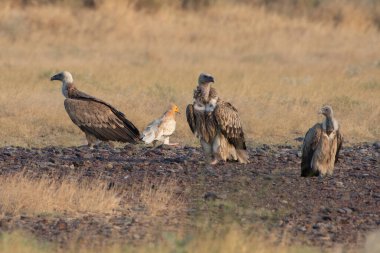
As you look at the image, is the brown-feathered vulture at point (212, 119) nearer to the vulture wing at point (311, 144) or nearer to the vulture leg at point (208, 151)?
the vulture leg at point (208, 151)

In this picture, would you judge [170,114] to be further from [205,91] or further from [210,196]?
[210,196]

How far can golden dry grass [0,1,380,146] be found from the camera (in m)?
16.4

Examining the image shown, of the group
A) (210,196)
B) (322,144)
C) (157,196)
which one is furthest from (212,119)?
(157,196)

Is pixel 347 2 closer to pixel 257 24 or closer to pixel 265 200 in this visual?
pixel 257 24

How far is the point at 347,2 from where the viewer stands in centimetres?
3438

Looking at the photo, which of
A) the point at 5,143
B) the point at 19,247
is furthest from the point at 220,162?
the point at 19,247

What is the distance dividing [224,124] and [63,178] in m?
1.91

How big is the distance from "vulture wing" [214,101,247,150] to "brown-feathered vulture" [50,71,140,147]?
200 cm

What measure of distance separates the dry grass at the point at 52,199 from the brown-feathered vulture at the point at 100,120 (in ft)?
11.7

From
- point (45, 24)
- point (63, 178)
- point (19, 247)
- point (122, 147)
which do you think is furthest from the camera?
point (45, 24)

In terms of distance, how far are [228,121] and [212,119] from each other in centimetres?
18

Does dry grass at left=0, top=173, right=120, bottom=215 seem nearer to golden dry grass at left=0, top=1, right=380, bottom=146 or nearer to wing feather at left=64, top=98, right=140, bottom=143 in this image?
wing feather at left=64, top=98, right=140, bottom=143

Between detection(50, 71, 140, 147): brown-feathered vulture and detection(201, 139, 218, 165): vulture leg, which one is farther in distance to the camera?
detection(50, 71, 140, 147): brown-feathered vulture

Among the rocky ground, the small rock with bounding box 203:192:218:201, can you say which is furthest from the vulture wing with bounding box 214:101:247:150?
the small rock with bounding box 203:192:218:201
